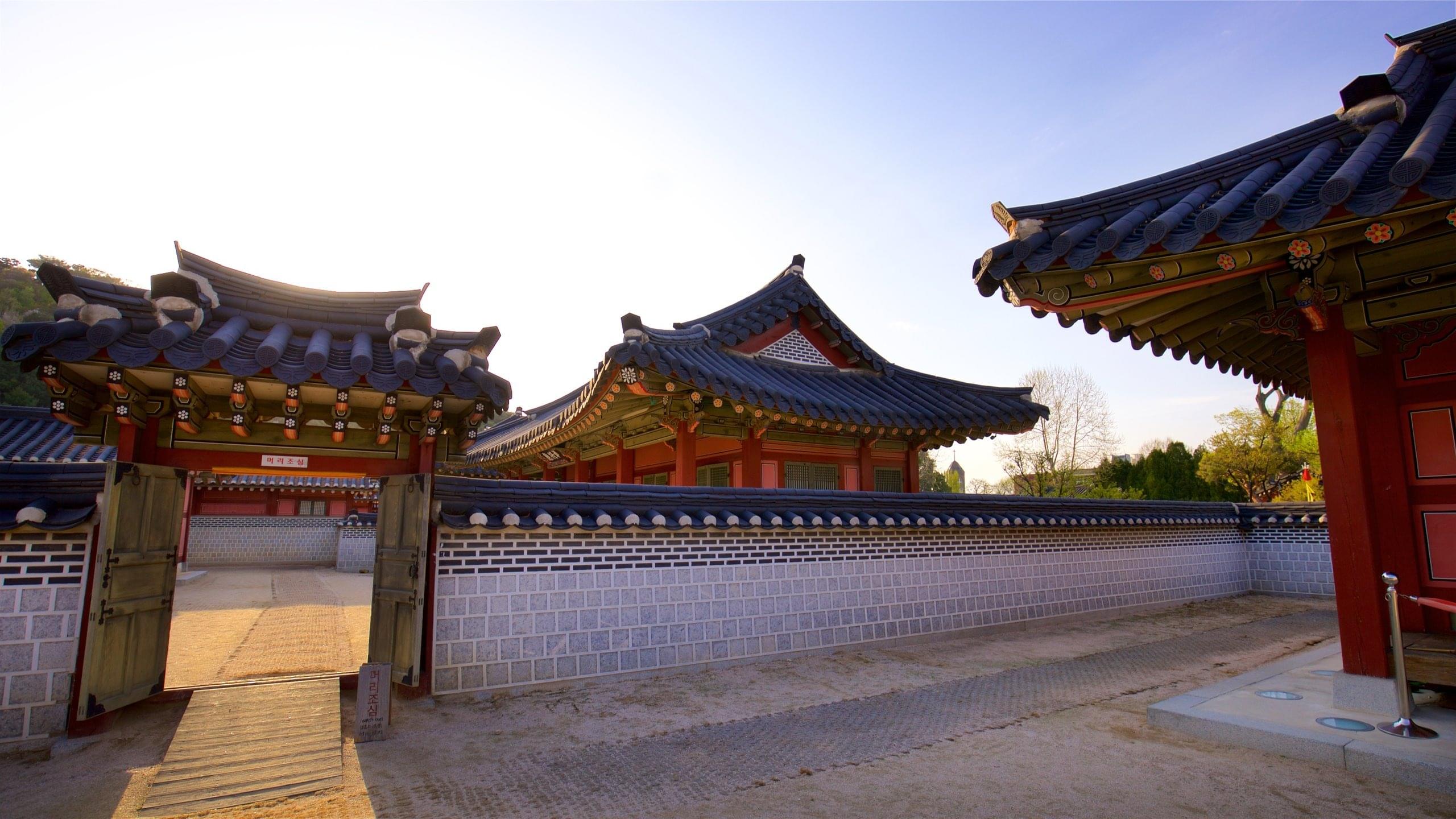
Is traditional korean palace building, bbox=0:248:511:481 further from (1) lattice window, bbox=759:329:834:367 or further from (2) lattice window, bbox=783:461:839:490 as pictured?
(1) lattice window, bbox=759:329:834:367

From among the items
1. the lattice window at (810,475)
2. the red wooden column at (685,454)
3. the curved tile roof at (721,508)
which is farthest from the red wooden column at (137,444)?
the lattice window at (810,475)

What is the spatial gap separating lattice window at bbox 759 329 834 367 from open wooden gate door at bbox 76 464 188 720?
329 inches

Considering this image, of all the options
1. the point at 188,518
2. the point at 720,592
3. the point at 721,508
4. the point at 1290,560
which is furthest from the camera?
the point at 188,518

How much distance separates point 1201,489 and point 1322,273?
30831mm

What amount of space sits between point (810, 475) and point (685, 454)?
231cm

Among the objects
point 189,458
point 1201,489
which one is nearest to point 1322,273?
point 189,458

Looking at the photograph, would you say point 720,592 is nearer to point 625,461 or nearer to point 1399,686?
point 1399,686

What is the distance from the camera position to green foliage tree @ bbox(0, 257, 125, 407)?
29.4m

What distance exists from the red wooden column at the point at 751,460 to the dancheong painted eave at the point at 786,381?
15.1 inches

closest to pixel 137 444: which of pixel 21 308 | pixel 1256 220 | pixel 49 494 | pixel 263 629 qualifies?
pixel 49 494

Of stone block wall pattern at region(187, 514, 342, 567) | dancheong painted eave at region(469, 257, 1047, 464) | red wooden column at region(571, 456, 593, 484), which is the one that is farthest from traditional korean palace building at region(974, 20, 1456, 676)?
stone block wall pattern at region(187, 514, 342, 567)

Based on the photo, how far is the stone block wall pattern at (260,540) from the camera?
25344 mm

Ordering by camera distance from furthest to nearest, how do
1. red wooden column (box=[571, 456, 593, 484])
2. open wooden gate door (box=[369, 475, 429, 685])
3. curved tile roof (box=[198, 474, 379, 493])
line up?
curved tile roof (box=[198, 474, 379, 493]) < red wooden column (box=[571, 456, 593, 484]) < open wooden gate door (box=[369, 475, 429, 685])

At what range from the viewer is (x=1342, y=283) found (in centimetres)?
435
